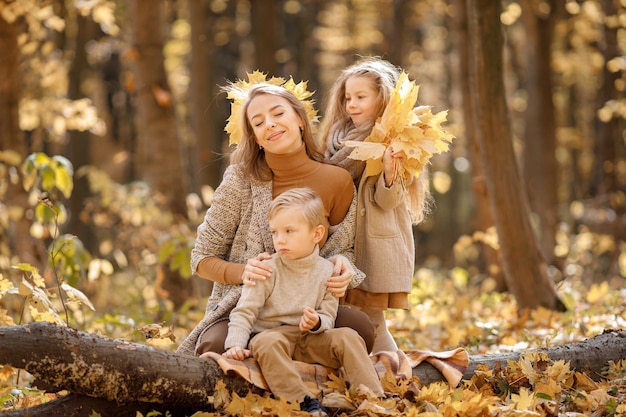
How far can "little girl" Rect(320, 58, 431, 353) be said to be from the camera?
14.4 ft

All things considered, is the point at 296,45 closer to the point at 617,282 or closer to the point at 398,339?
the point at 617,282

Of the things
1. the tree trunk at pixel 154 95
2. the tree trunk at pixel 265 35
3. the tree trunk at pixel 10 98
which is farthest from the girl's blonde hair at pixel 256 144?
the tree trunk at pixel 265 35

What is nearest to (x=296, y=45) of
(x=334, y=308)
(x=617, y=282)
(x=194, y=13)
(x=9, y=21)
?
(x=194, y=13)

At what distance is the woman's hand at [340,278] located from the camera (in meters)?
4.00

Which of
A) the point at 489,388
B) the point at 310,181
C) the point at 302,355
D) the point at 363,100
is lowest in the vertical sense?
the point at 489,388

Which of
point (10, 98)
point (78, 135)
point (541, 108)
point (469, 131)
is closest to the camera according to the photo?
point (10, 98)

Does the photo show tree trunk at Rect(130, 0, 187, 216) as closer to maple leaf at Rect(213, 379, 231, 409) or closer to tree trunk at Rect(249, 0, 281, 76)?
tree trunk at Rect(249, 0, 281, 76)

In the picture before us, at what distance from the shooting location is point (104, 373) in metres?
3.41

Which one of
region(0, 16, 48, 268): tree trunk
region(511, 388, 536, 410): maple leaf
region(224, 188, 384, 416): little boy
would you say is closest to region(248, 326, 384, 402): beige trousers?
region(224, 188, 384, 416): little boy

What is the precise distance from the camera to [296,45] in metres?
21.4

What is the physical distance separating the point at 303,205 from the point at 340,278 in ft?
1.25

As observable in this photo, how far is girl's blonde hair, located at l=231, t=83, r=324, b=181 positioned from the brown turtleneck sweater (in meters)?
0.06

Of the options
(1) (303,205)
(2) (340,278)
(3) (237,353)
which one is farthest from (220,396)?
(1) (303,205)

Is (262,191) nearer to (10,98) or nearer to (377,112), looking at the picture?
(377,112)
